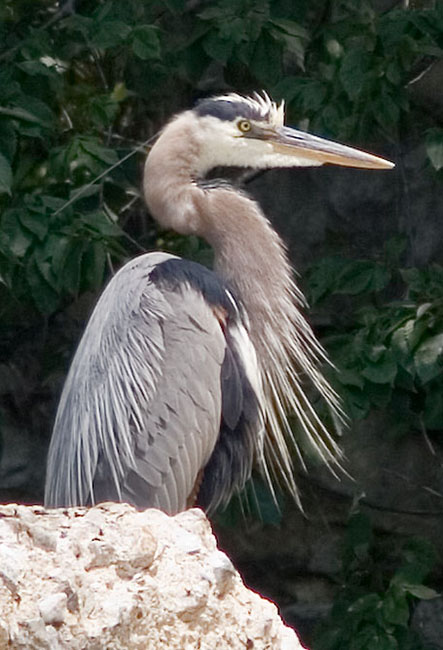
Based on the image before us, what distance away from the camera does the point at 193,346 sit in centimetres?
346

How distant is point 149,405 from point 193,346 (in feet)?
0.52

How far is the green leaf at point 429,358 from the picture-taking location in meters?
4.11

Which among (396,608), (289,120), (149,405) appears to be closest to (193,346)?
(149,405)

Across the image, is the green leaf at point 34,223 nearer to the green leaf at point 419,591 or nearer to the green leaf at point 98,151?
the green leaf at point 98,151

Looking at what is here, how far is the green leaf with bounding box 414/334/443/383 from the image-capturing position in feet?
13.5

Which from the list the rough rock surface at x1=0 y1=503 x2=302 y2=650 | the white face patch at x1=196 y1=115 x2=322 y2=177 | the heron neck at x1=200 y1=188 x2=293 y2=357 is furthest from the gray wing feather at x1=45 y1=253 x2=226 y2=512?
the rough rock surface at x1=0 y1=503 x2=302 y2=650

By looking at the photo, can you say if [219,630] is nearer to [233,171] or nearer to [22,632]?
[22,632]

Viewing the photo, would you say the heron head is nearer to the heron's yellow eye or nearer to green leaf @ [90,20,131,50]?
the heron's yellow eye

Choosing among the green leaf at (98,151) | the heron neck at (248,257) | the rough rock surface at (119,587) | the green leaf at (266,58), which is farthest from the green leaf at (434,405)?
the rough rock surface at (119,587)

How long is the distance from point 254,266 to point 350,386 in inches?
22.9

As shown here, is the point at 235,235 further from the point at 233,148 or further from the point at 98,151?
the point at 98,151

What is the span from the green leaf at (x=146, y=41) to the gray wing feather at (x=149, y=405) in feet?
2.71

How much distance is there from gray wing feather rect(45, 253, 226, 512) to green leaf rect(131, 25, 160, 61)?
0.83 meters

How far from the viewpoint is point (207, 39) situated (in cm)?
425
